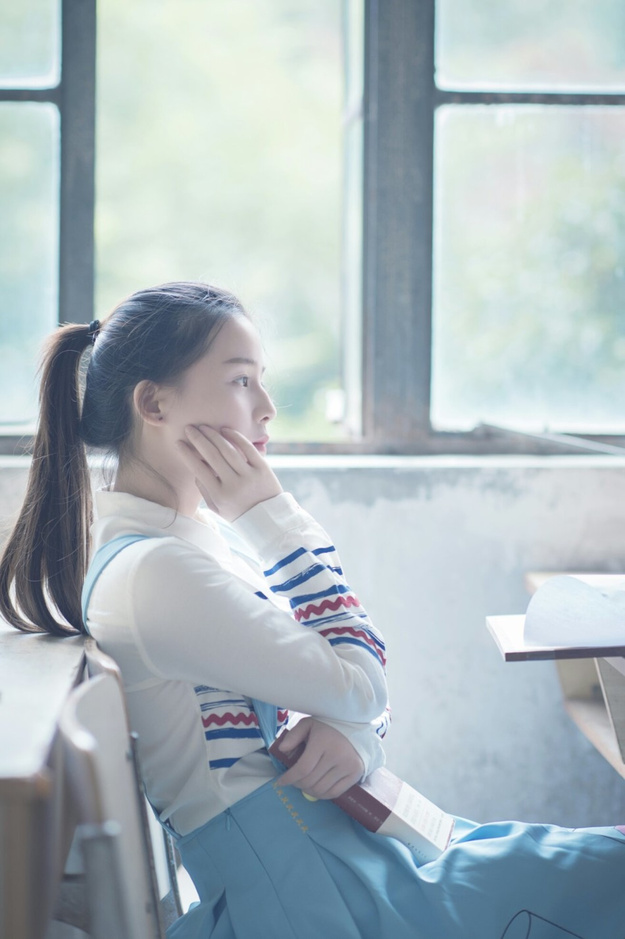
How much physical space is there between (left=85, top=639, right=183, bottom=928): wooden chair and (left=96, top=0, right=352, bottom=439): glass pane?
3.53 meters

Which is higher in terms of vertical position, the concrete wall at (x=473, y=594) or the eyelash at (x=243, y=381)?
the eyelash at (x=243, y=381)

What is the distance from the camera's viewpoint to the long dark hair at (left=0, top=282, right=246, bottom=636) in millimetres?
1108

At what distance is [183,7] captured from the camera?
16.6 feet

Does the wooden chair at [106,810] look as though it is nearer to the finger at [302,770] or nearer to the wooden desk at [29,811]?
the wooden desk at [29,811]

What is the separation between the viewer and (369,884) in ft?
3.09

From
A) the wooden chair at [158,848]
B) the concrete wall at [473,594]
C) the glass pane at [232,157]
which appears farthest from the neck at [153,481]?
the glass pane at [232,157]

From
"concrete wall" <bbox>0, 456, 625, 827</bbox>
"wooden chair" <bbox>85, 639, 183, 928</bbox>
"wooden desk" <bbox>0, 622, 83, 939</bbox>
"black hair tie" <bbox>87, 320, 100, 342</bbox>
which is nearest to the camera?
"wooden desk" <bbox>0, 622, 83, 939</bbox>

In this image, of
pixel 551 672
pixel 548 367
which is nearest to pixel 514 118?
pixel 548 367

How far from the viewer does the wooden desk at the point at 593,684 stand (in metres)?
1.14

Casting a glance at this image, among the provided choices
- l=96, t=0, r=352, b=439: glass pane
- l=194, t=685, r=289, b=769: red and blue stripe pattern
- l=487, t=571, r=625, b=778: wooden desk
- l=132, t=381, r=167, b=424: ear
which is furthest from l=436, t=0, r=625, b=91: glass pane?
l=96, t=0, r=352, b=439: glass pane

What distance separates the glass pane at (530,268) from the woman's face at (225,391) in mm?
967

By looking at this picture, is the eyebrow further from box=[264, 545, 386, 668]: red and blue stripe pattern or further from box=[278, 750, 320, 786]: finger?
box=[278, 750, 320, 786]: finger

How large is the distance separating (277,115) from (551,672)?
14.8 ft

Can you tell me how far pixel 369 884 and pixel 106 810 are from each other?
17.0 inches
